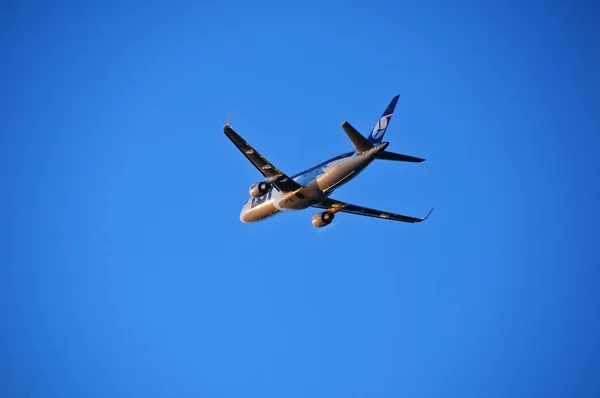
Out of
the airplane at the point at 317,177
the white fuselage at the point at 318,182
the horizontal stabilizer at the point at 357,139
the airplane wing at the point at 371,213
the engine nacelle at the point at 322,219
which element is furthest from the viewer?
the airplane wing at the point at 371,213

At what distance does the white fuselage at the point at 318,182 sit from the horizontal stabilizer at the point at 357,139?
33 centimetres

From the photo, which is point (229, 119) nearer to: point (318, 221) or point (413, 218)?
point (318, 221)

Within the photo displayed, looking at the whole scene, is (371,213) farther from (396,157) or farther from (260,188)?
(260,188)

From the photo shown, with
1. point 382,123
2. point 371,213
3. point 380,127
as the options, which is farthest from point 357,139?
point 371,213

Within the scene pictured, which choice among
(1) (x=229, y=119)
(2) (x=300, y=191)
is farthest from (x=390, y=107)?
(1) (x=229, y=119)

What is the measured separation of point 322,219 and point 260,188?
6.67 meters

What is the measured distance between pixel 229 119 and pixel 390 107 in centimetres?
1212

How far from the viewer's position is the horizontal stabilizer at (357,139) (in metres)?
40.2

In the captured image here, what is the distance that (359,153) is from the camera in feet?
141

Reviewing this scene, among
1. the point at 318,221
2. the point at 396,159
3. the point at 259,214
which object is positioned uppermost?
the point at 259,214

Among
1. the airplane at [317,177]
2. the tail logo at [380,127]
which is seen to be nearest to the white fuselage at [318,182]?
the airplane at [317,177]

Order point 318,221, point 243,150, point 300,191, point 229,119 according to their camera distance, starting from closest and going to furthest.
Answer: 1. point 229,119
2. point 243,150
3. point 300,191
4. point 318,221

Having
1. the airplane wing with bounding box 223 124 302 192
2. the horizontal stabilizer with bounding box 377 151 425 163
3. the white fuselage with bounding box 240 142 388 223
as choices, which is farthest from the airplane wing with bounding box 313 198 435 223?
the horizontal stabilizer with bounding box 377 151 425 163

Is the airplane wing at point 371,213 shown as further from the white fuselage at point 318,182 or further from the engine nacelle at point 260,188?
the engine nacelle at point 260,188
